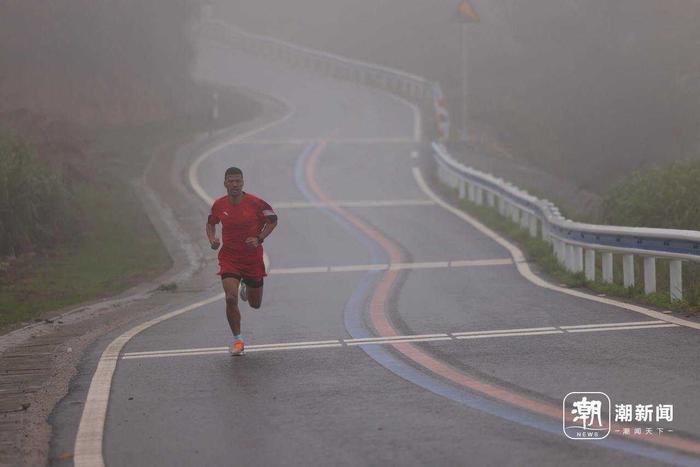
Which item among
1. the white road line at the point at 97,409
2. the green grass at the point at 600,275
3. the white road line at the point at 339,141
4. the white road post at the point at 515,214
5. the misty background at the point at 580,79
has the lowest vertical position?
the white road line at the point at 97,409

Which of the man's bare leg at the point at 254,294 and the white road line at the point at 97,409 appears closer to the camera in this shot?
the white road line at the point at 97,409

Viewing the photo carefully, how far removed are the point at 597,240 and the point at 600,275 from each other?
1085 millimetres

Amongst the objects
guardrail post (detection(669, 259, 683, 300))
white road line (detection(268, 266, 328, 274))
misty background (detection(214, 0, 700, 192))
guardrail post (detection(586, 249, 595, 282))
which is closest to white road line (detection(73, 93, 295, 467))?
white road line (detection(268, 266, 328, 274))

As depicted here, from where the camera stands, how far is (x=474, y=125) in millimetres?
40250

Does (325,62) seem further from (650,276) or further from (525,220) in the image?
(650,276)

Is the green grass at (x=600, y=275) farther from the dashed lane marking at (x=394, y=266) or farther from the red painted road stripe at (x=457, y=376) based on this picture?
the red painted road stripe at (x=457, y=376)

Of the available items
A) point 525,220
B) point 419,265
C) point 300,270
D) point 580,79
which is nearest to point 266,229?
point 300,270

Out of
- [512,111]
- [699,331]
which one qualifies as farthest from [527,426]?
[512,111]

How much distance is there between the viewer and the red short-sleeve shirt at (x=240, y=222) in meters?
11.0

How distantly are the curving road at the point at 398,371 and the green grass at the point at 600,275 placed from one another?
0.56m

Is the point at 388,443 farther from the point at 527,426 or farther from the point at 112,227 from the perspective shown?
the point at 112,227

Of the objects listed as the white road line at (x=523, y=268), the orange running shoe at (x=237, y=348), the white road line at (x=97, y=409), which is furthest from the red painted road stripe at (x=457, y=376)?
the white road line at (x=97, y=409)

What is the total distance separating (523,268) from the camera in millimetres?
17469

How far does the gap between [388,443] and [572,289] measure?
28.0 feet
